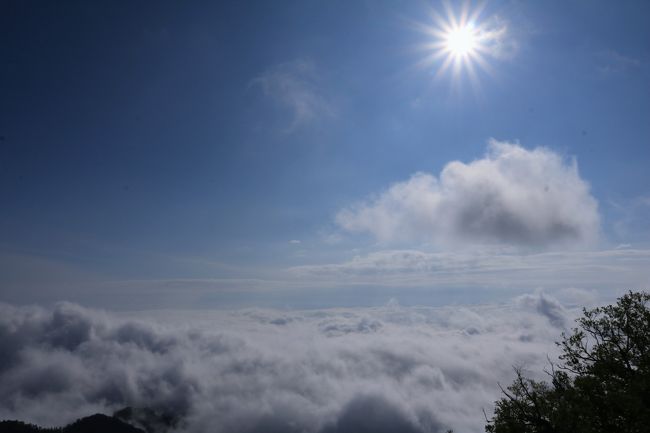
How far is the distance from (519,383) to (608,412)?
6178 mm

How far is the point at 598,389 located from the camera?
68.0 ft

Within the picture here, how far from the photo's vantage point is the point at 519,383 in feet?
81.4

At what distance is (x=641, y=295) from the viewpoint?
23.4 meters

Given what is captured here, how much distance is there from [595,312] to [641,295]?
313cm

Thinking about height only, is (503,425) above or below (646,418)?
below

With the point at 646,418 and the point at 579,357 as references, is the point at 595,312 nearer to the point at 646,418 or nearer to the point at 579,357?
the point at 579,357

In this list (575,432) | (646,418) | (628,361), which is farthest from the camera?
(628,361)

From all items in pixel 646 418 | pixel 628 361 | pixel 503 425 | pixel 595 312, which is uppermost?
pixel 595 312

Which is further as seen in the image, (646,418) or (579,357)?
(579,357)

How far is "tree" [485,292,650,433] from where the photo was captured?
1780 centimetres

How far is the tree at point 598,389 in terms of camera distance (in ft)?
58.4

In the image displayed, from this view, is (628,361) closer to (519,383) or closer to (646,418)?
(646,418)

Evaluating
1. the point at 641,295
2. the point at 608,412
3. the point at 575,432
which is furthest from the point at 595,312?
the point at 575,432

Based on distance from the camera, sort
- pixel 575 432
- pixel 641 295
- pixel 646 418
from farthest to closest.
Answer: pixel 641 295 → pixel 575 432 → pixel 646 418
